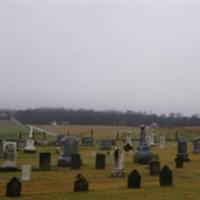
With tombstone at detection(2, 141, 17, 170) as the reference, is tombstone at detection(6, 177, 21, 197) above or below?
below

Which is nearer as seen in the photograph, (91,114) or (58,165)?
(58,165)

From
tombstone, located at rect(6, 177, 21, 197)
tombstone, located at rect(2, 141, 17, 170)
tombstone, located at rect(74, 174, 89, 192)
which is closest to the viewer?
tombstone, located at rect(6, 177, 21, 197)

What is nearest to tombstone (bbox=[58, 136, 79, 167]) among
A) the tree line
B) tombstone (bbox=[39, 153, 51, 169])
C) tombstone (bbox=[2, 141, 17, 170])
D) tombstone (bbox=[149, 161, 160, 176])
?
tombstone (bbox=[39, 153, 51, 169])

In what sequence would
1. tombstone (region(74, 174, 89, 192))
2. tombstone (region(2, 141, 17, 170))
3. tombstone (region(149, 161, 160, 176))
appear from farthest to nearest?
tombstone (region(2, 141, 17, 170)) → tombstone (region(149, 161, 160, 176)) → tombstone (region(74, 174, 89, 192))

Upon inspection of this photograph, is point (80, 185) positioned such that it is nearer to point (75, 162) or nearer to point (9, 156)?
point (9, 156)

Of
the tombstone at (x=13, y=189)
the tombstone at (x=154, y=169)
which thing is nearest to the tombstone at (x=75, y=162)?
the tombstone at (x=154, y=169)

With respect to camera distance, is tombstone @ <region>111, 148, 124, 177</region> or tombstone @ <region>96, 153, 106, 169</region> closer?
tombstone @ <region>111, 148, 124, 177</region>

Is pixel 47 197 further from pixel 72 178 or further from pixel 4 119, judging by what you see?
pixel 4 119

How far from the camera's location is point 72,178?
22875 mm

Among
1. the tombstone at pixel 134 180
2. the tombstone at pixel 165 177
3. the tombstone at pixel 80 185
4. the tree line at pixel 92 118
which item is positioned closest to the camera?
the tombstone at pixel 80 185

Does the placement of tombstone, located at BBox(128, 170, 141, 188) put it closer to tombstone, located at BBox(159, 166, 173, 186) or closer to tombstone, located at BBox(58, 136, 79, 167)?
tombstone, located at BBox(159, 166, 173, 186)

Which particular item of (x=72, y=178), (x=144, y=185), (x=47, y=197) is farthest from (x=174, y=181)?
(x=47, y=197)

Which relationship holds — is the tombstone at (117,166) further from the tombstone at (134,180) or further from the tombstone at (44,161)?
the tombstone at (44,161)

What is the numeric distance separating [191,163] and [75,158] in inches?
297
